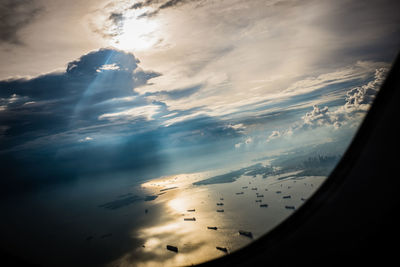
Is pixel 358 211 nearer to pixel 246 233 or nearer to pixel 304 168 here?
pixel 246 233

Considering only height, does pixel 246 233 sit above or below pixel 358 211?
below

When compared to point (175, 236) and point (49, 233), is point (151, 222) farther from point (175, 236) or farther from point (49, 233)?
point (49, 233)

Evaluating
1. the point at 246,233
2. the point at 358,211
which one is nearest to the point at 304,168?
the point at 246,233

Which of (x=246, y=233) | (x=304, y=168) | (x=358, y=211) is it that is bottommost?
(x=304, y=168)

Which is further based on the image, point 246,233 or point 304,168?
point 304,168

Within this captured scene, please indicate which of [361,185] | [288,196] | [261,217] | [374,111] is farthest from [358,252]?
[288,196]

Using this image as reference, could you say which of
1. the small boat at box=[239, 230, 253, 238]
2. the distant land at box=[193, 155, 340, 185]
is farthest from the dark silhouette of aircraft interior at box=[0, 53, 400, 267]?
the distant land at box=[193, 155, 340, 185]

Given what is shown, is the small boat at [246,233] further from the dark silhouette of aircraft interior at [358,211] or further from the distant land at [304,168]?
the distant land at [304,168]

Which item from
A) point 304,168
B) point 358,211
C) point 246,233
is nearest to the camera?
point 358,211

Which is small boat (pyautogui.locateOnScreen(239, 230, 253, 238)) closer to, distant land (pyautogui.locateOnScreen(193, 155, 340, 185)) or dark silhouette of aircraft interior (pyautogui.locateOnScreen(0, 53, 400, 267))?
dark silhouette of aircraft interior (pyautogui.locateOnScreen(0, 53, 400, 267))
